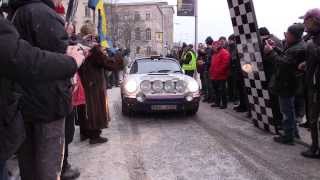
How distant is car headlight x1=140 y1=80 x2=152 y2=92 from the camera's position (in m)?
8.59

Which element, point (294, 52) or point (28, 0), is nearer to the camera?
point (28, 0)

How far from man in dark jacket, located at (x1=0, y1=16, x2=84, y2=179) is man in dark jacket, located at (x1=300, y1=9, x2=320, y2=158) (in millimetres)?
3984

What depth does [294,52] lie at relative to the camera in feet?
19.8

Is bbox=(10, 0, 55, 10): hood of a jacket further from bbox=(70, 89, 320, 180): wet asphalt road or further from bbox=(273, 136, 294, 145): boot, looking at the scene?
bbox=(273, 136, 294, 145): boot

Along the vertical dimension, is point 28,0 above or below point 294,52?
above

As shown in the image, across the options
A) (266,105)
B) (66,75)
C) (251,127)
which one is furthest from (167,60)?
(66,75)

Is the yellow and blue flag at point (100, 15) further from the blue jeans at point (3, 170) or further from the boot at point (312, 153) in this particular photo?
the blue jeans at point (3, 170)

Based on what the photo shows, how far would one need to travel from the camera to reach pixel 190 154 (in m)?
5.79

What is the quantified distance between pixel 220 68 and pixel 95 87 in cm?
452

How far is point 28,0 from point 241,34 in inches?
185

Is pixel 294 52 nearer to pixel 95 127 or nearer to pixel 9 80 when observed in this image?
pixel 95 127

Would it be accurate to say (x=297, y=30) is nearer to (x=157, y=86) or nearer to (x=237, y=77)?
(x=157, y=86)

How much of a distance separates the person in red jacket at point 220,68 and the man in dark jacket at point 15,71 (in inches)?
316

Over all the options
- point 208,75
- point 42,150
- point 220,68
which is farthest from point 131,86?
point 42,150
